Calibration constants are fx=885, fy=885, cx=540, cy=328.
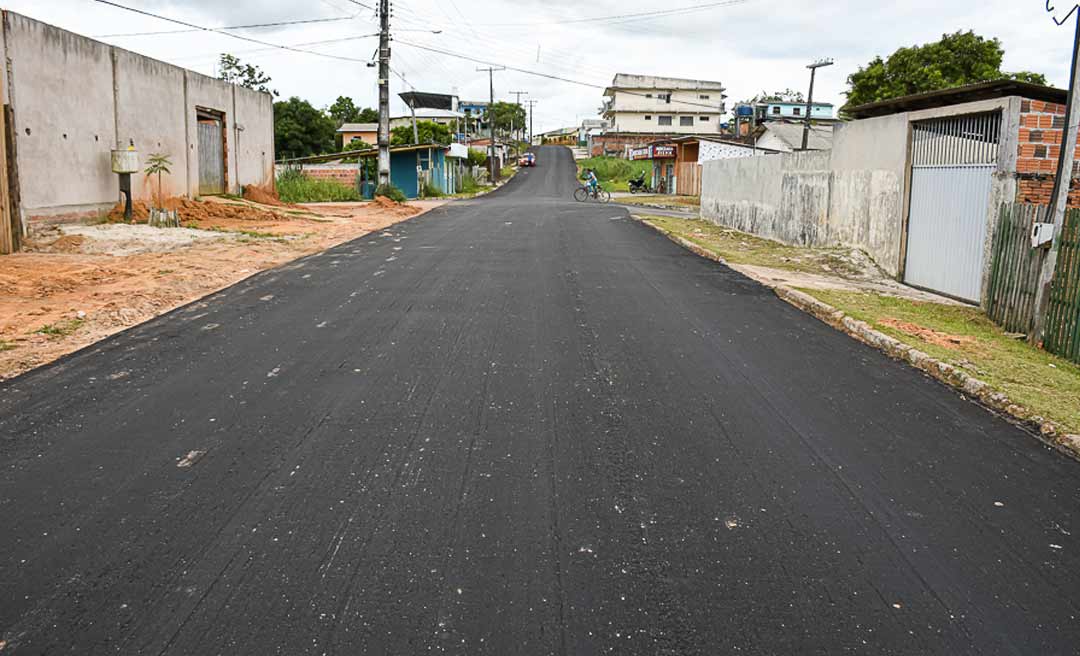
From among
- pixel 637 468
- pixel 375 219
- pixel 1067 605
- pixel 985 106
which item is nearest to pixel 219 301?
pixel 637 468

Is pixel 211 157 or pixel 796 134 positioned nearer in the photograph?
pixel 211 157

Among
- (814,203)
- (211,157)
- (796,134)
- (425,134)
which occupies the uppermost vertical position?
(425,134)

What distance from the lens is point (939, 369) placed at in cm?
838

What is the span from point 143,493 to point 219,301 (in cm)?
684

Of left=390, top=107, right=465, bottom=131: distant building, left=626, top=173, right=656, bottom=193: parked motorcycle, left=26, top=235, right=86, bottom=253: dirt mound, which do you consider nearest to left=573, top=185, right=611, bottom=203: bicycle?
left=626, top=173, right=656, bottom=193: parked motorcycle

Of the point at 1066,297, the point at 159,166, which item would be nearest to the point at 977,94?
the point at 1066,297

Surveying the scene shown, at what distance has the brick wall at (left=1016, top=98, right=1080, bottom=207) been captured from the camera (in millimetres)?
12164

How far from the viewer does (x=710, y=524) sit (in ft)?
15.4

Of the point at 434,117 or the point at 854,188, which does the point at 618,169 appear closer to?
the point at 434,117

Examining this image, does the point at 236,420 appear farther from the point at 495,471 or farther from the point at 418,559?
the point at 418,559

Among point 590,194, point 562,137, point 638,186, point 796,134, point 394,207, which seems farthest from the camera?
point 562,137

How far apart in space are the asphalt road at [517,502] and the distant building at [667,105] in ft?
315

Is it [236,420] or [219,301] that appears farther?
[219,301]

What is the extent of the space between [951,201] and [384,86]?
92.6ft
